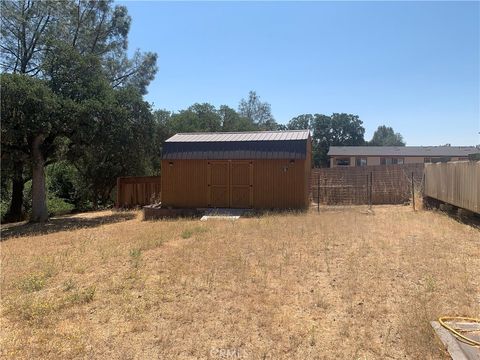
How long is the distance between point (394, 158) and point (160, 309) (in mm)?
42296

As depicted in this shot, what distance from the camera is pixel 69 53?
17.2 m

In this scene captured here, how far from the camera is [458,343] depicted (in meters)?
4.23

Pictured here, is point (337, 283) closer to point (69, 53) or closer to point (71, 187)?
point (69, 53)

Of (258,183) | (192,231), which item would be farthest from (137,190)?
(192,231)

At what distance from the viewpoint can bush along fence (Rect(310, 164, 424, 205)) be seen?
2112 cm

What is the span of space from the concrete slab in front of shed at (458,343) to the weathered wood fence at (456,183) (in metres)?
7.22

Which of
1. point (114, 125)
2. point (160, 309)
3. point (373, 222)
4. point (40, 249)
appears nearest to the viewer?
point (160, 309)

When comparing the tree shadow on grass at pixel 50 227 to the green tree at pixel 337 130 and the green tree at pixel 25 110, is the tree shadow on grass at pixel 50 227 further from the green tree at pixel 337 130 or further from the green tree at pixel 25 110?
the green tree at pixel 337 130

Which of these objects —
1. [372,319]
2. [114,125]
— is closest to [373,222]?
[372,319]

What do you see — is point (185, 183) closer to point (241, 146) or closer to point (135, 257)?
point (241, 146)

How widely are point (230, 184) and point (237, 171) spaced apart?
61 cm

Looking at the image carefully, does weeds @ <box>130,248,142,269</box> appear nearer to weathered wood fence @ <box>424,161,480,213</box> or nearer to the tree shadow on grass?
the tree shadow on grass

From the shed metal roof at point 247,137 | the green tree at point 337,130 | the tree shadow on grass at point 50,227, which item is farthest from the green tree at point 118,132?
the green tree at point 337,130

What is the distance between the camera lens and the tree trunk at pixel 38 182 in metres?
17.0
